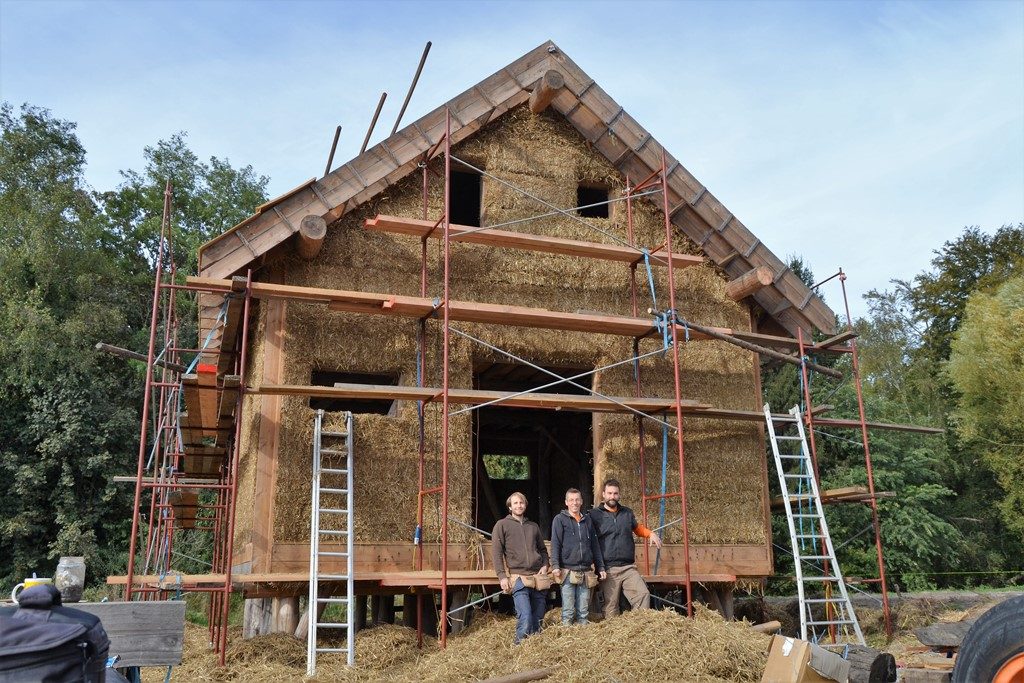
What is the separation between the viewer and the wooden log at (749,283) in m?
11.6

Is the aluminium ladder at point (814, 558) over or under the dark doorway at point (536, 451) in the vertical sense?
under

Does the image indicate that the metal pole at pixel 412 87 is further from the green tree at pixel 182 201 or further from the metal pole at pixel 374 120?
the green tree at pixel 182 201

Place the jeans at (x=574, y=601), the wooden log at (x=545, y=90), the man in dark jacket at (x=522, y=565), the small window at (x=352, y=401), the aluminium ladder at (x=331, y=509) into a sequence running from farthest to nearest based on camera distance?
the small window at (x=352, y=401), the wooden log at (x=545, y=90), the aluminium ladder at (x=331, y=509), the jeans at (x=574, y=601), the man in dark jacket at (x=522, y=565)

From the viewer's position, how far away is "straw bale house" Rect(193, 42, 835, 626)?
9.88 metres

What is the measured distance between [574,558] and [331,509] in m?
2.50

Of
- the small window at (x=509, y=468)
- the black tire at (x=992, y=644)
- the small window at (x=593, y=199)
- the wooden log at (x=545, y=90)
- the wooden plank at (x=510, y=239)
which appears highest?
the wooden log at (x=545, y=90)

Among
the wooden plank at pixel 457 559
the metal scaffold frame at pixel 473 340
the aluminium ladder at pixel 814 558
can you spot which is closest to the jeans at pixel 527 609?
the metal scaffold frame at pixel 473 340

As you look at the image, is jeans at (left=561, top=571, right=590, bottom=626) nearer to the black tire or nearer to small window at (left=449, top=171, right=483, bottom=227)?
the black tire

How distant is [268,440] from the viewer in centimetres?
970

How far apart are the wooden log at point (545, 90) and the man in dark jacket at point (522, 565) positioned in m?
5.28

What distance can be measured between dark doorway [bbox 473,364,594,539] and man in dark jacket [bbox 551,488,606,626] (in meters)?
4.34

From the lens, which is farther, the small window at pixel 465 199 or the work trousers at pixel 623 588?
the small window at pixel 465 199

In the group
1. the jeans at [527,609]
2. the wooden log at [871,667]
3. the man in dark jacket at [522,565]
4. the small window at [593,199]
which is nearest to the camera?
the wooden log at [871,667]

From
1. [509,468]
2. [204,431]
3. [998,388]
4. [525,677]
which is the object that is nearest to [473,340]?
[525,677]
